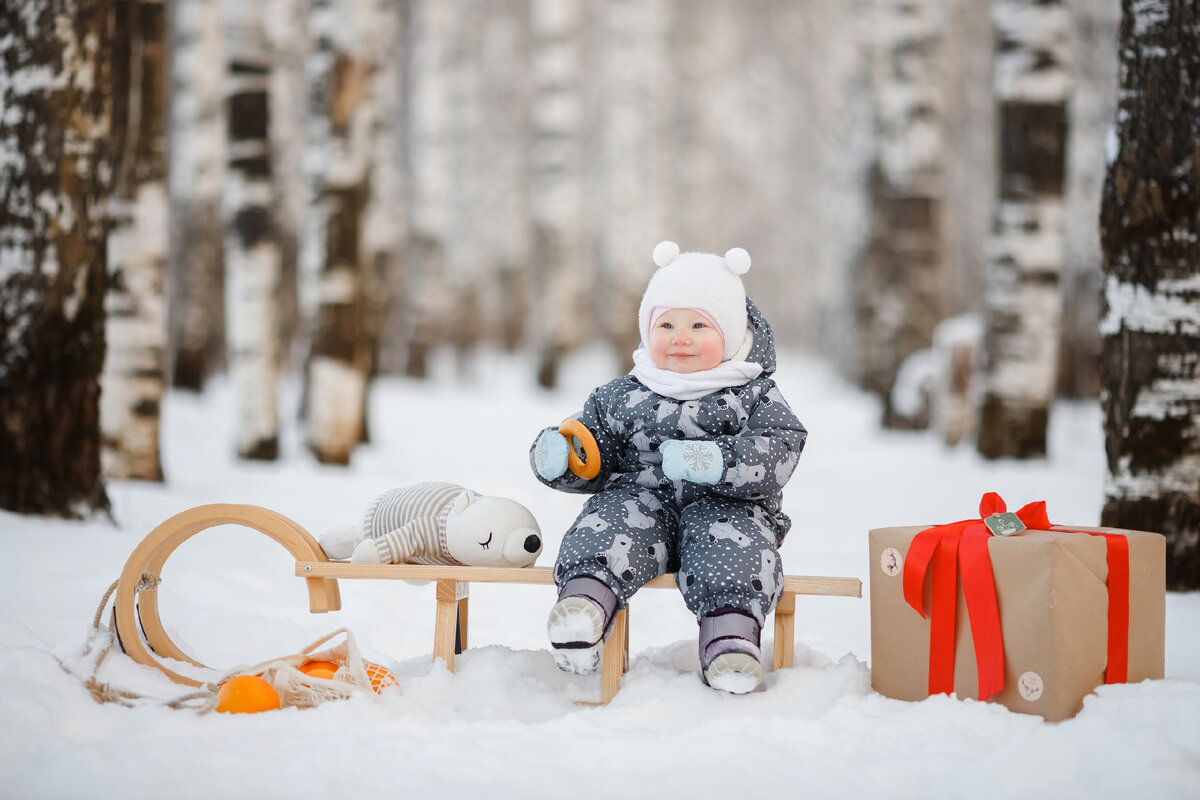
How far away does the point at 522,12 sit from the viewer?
24078 millimetres

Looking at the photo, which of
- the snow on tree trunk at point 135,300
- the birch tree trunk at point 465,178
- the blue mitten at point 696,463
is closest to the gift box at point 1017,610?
the blue mitten at point 696,463

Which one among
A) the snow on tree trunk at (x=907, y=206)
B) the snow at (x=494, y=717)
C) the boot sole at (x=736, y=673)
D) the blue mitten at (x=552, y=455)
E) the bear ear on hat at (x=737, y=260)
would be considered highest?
the snow on tree trunk at (x=907, y=206)

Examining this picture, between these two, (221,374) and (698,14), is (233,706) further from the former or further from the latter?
(698,14)

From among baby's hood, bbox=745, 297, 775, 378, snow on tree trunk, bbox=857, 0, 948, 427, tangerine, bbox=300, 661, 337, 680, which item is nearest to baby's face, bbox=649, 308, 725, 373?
baby's hood, bbox=745, 297, 775, 378

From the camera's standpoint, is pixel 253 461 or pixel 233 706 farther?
pixel 253 461

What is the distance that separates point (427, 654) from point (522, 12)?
23131 millimetres

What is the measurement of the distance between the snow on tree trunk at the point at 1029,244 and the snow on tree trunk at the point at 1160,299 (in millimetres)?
2932

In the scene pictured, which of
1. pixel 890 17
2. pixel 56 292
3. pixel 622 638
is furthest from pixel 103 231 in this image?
pixel 890 17

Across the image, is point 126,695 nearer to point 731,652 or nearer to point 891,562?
point 731,652

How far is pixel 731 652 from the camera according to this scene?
2459 millimetres

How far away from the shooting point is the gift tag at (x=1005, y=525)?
8.09 ft

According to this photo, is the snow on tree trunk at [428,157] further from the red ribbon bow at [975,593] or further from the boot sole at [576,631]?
the red ribbon bow at [975,593]

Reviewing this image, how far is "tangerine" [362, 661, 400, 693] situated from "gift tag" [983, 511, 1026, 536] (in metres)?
1.45

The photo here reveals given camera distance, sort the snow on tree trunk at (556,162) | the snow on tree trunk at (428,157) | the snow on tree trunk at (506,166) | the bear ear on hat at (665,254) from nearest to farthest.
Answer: the bear ear on hat at (665,254), the snow on tree trunk at (556,162), the snow on tree trunk at (428,157), the snow on tree trunk at (506,166)
